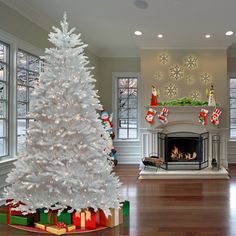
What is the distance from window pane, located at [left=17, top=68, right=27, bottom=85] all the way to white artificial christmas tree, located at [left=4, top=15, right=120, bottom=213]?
1.90 metres

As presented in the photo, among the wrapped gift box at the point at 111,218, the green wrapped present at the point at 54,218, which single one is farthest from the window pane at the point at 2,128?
the wrapped gift box at the point at 111,218

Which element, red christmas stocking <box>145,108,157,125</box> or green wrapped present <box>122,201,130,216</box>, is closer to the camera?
green wrapped present <box>122,201,130,216</box>

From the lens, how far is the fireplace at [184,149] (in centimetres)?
768

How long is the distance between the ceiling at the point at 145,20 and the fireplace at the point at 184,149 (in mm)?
2002

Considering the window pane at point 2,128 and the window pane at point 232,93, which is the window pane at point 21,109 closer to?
the window pane at point 2,128

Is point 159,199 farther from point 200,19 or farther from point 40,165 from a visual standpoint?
point 200,19

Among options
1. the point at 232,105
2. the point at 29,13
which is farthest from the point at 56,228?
the point at 232,105

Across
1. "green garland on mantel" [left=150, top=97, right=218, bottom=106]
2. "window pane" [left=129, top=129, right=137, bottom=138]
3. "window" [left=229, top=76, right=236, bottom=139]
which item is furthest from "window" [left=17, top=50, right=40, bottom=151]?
"window" [left=229, top=76, right=236, bottom=139]

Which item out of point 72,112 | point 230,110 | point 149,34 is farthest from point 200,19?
point 72,112

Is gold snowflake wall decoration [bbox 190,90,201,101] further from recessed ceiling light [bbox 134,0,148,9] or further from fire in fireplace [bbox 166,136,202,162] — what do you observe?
recessed ceiling light [bbox 134,0,148,9]

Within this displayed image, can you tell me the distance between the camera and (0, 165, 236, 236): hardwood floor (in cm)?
379

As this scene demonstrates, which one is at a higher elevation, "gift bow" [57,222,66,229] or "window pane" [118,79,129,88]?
"window pane" [118,79,129,88]

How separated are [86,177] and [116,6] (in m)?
3.61

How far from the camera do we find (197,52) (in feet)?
26.2
